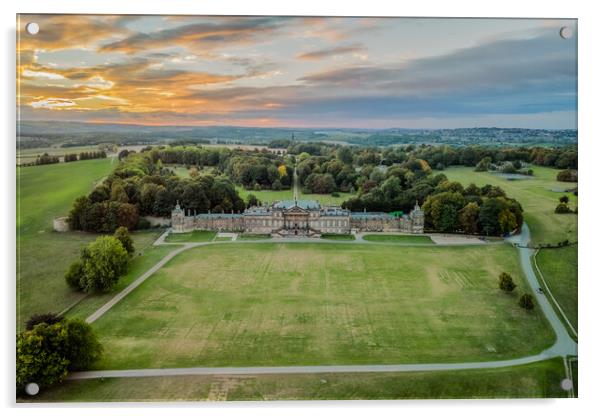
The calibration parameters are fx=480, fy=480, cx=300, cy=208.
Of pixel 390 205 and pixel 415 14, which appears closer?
pixel 415 14

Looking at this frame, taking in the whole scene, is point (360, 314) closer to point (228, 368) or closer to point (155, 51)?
point (228, 368)

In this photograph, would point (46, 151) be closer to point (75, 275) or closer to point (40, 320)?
point (75, 275)

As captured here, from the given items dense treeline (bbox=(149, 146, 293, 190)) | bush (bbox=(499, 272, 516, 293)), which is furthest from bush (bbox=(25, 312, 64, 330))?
bush (bbox=(499, 272, 516, 293))

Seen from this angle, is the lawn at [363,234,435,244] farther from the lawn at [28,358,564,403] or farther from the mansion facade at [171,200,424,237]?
the lawn at [28,358,564,403]

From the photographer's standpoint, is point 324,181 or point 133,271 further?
point 324,181

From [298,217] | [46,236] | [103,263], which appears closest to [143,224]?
[103,263]

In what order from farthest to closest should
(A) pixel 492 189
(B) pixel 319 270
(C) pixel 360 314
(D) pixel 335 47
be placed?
(A) pixel 492 189 → (B) pixel 319 270 → (C) pixel 360 314 → (D) pixel 335 47

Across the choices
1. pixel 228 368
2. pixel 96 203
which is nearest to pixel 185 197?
pixel 96 203
